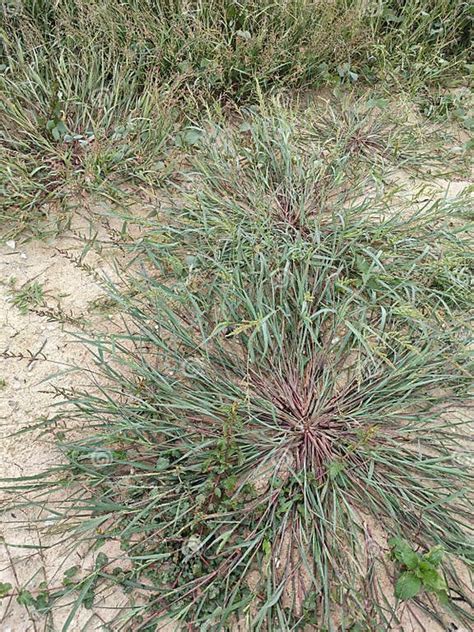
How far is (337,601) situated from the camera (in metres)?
1.63

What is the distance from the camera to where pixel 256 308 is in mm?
2150

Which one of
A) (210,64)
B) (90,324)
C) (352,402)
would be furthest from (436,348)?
(210,64)

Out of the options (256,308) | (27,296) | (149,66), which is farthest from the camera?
(149,66)

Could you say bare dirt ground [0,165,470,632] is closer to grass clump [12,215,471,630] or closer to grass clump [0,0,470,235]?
grass clump [12,215,471,630]

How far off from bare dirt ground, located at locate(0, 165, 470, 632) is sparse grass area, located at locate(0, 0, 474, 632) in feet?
0.11

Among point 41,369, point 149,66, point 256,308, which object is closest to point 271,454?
point 256,308

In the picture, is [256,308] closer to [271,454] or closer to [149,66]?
[271,454]

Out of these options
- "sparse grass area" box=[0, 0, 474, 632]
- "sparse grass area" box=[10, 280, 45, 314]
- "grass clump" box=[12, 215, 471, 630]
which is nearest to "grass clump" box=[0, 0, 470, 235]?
"sparse grass area" box=[0, 0, 474, 632]

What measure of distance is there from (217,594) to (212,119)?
224 centimetres

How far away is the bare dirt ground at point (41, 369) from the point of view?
1678 mm

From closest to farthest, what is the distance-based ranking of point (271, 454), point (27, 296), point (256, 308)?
point (271, 454)
point (256, 308)
point (27, 296)

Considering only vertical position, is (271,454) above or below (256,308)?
below

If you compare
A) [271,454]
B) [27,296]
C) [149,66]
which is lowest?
[271,454]

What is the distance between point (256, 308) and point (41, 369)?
0.82 m
